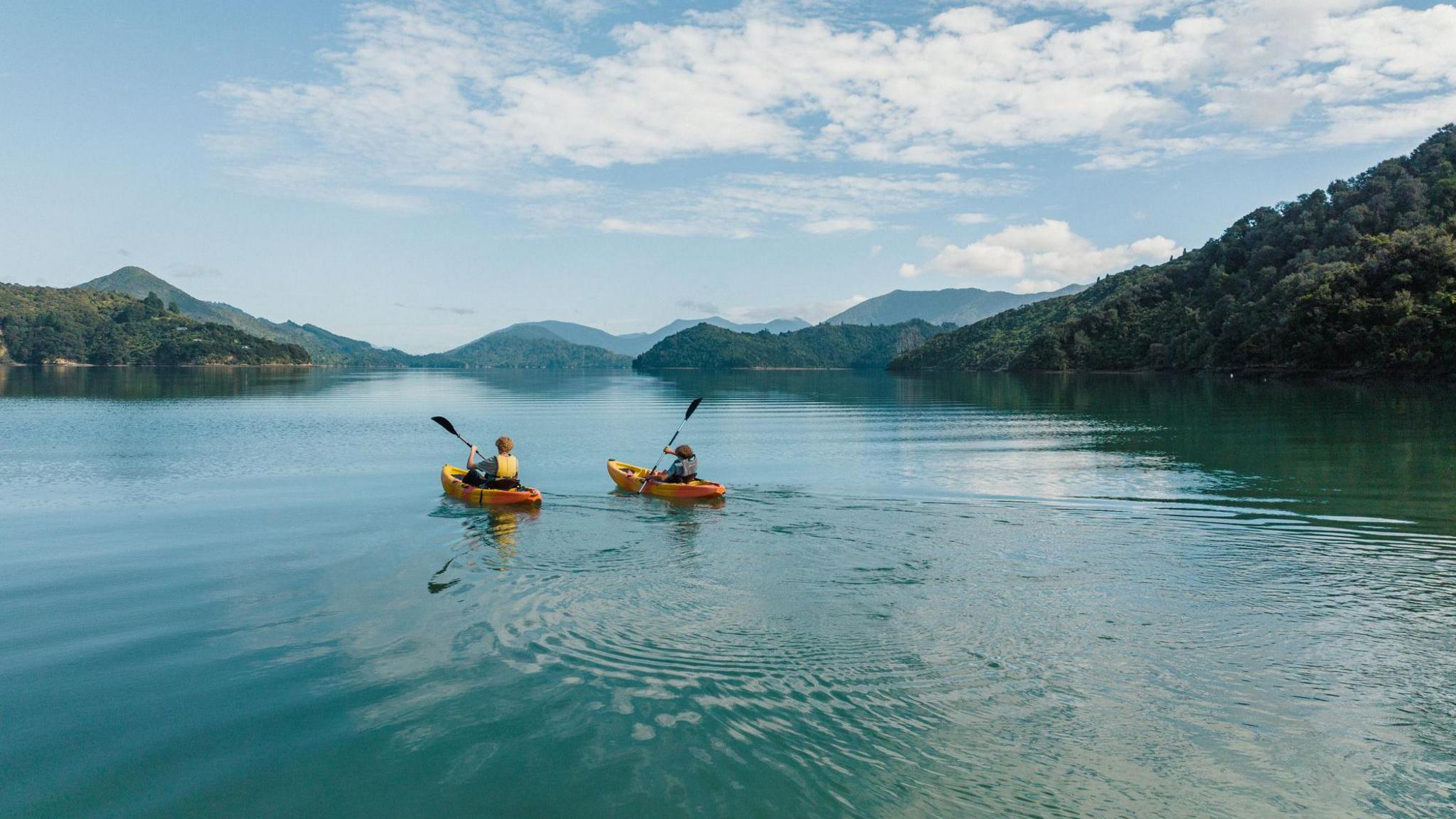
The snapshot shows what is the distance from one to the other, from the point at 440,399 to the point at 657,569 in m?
86.4

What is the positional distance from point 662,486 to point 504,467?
4.67 metres

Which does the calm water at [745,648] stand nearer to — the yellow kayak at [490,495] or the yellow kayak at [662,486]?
the yellow kayak at [490,495]

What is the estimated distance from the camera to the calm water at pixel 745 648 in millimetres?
7828

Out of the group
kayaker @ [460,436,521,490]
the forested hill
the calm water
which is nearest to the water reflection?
the calm water

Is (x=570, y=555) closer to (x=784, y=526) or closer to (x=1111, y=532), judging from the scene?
(x=784, y=526)

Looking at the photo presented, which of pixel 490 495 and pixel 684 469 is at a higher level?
pixel 684 469

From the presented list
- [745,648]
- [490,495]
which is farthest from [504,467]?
[745,648]

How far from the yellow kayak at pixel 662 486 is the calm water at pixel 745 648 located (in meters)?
0.71

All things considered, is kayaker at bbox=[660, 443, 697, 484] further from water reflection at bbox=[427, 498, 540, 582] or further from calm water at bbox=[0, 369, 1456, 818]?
water reflection at bbox=[427, 498, 540, 582]

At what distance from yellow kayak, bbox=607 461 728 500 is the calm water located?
0.71 meters

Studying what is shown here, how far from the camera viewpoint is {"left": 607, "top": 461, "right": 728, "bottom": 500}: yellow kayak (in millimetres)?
23953

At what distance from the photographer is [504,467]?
23250mm

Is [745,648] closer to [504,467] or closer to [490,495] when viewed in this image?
[504,467]

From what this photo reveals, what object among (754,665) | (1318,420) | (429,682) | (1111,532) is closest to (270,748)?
(429,682)
